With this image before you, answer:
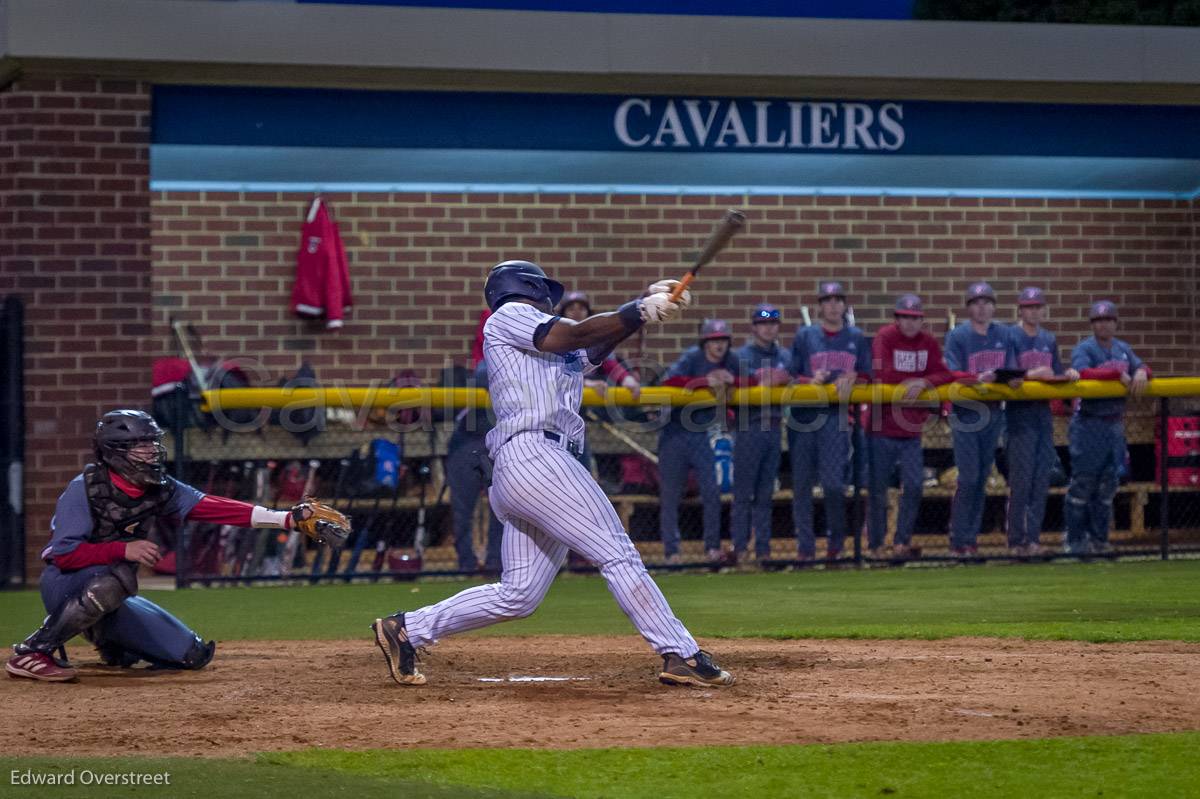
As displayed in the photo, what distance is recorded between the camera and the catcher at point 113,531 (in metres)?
6.63

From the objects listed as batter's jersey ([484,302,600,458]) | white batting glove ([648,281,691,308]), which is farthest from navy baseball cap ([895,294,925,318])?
white batting glove ([648,281,691,308])

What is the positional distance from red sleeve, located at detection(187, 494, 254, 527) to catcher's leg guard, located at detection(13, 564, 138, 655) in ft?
1.19

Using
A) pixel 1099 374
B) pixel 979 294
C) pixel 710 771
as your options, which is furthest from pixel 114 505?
pixel 1099 374

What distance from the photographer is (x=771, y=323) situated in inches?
481

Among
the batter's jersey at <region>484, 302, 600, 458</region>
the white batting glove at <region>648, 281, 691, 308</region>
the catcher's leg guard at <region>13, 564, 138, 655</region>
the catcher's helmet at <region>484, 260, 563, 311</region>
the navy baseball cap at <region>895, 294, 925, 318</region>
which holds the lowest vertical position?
the catcher's leg guard at <region>13, 564, 138, 655</region>

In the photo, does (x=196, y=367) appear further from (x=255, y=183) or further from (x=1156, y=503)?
(x=1156, y=503)

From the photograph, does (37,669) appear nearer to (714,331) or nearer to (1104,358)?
(714,331)

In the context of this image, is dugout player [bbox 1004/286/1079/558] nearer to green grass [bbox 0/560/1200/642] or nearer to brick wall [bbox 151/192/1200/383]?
green grass [bbox 0/560/1200/642]

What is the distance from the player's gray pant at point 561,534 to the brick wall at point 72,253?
6418 millimetres

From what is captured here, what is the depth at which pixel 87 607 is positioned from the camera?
6.63 m

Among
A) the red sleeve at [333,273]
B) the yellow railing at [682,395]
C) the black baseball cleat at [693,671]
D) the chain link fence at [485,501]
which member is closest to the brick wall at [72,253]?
the chain link fence at [485,501]

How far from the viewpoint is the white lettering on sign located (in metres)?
13.2

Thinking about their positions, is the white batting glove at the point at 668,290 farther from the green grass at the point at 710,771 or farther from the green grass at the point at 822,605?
the green grass at the point at 822,605

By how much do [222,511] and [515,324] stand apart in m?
1.58
